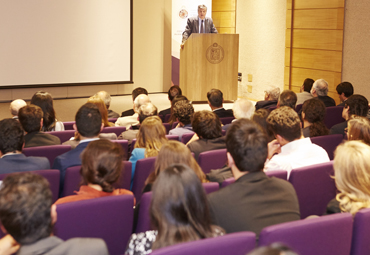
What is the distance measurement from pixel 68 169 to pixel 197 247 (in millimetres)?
1634

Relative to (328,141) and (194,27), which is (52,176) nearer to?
(328,141)

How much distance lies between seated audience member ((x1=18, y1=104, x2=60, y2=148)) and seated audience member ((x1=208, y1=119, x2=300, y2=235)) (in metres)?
2.26

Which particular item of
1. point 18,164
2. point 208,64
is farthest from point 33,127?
point 208,64

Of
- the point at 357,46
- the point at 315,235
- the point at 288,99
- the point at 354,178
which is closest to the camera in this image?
the point at 315,235

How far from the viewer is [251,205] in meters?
2.01

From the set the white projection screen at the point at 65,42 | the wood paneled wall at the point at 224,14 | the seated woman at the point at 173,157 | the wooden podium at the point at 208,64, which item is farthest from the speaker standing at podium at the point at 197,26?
the seated woman at the point at 173,157

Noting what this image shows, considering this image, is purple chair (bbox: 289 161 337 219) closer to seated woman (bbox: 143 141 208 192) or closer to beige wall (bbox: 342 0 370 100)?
seated woman (bbox: 143 141 208 192)

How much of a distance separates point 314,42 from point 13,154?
280 inches

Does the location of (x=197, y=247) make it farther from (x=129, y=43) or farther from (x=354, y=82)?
(x=129, y=43)

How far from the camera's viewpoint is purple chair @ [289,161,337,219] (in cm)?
278

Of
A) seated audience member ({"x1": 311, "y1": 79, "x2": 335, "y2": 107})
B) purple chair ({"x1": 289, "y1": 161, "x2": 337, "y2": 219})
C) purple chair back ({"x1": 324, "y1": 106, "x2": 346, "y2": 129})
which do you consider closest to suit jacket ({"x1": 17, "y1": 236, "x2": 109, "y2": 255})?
purple chair ({"x1": 289, "y1": 161, "x2": 337, "y2": 219})

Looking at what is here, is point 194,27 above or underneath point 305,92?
above

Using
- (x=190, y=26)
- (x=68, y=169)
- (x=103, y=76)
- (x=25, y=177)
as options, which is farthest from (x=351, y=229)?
(x=103, y=76)

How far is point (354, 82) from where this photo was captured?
787 cm
